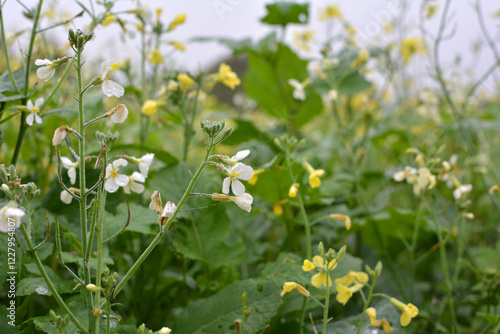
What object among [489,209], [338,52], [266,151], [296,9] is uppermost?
[296,9]

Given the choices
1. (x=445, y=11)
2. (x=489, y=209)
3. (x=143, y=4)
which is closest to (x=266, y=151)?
(x=143, y=4)

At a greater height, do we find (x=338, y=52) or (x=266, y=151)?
(x=338, y=52)

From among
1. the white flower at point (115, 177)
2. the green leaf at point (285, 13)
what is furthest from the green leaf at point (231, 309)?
the green leaf at point (285, 13)

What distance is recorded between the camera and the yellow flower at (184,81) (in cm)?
117

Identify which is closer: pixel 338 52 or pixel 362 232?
pixel 362 232

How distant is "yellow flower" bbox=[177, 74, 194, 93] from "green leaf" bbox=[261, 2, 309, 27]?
0.77 m

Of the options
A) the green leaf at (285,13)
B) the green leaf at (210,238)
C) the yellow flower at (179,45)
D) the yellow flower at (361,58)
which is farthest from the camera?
the green leaf at (285,13)

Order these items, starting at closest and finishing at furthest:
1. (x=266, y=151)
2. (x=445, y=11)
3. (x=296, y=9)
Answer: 1. (x=445, y=11)
2. (x=266, y=151)
3. (x=296, y=9)

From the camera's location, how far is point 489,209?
2.00 meters

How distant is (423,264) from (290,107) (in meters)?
0.88

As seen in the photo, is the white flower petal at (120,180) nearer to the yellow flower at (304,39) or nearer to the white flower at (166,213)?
the white flower at (166,213)

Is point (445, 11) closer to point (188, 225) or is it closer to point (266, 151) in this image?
point (266, 151)

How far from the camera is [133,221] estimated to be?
91 centimetres

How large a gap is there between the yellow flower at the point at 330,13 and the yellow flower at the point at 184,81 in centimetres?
108
